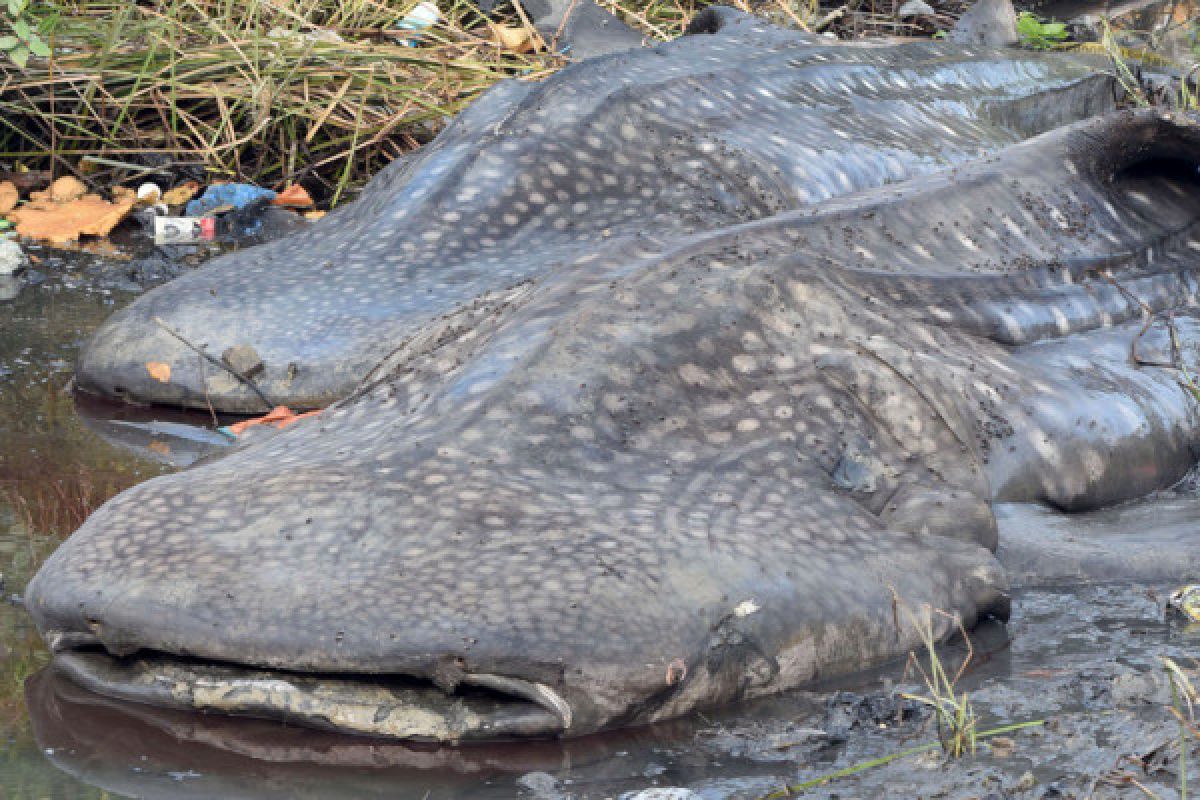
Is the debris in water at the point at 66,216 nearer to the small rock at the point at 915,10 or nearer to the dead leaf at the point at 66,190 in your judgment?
the dead leaf at the point at 66,190

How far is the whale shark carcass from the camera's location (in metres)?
2.75

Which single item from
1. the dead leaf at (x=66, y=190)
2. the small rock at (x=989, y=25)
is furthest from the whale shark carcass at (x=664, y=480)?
the small rock at (x=989, y=25)

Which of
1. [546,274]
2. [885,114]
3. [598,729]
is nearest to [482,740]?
[598,729]

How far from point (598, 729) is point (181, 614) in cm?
71

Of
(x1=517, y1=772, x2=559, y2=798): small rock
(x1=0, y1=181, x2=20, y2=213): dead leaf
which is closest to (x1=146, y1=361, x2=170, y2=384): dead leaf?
(x1=0, y1=181, x2=20, y2=213): dead leaf

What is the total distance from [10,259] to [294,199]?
136cm

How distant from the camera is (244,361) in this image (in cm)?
470

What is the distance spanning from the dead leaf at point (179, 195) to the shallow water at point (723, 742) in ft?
11.5

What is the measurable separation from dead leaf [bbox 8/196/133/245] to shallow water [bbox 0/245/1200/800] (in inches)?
121

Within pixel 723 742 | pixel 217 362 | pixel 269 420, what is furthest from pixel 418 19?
pixel 723 742

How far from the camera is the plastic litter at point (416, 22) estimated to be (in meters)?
7.84

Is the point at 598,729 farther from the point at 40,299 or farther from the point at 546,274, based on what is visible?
the point at 40,299

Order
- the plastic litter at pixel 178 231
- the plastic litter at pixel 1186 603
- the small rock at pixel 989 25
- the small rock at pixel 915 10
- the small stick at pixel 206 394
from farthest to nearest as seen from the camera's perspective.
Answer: the small rock at pixel 915 10
the small rock at pixel 989 25
the plastic litter at pixel 178 231
the small stick at pixel 206 394
the plastic litter at pixel 1186 603

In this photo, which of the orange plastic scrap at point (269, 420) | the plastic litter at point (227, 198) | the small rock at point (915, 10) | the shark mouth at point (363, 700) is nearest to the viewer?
the shark mouth at point (363, 700)
